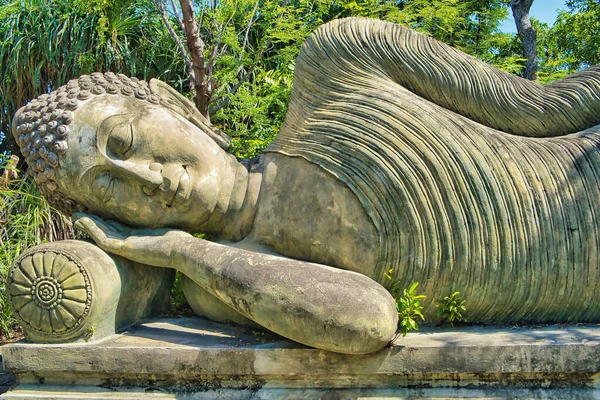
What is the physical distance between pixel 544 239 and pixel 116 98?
2.36 m

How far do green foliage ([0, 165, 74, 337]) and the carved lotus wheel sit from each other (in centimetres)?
339

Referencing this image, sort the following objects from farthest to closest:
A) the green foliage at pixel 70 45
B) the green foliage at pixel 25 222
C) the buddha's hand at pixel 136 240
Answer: the green foliage at pixel 70 45 → the green foliage at pixel 25 222 → the buddha's hand at pixel 136 240

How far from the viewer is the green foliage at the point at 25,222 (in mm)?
6121

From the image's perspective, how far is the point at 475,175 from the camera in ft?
9.23

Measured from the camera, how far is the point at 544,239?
2.75 metres

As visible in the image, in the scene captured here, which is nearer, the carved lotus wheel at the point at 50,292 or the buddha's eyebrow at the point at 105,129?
the carved lotus wheel at the point at 50,292

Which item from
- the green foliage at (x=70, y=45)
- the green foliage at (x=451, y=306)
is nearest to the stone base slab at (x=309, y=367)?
the green foliage at (x=451, y=306)

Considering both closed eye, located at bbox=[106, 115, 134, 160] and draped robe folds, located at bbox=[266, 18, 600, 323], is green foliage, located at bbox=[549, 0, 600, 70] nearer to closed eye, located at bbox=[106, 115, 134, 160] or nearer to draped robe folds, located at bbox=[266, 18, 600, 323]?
draped robe folds, located at bbox=[266, 18, 600, 323]

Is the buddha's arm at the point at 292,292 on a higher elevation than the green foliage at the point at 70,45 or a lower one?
lower

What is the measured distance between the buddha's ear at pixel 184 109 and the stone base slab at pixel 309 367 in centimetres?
118

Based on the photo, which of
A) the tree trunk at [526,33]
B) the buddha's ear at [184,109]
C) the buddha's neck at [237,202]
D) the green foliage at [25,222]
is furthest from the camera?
the tree trunk at [526,33]

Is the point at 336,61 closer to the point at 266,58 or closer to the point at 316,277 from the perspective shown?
the point at 316,277

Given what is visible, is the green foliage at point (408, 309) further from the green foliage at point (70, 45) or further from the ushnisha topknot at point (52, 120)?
the green foliage at point (70, 45)

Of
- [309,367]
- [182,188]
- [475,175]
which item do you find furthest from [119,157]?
[475,175]
